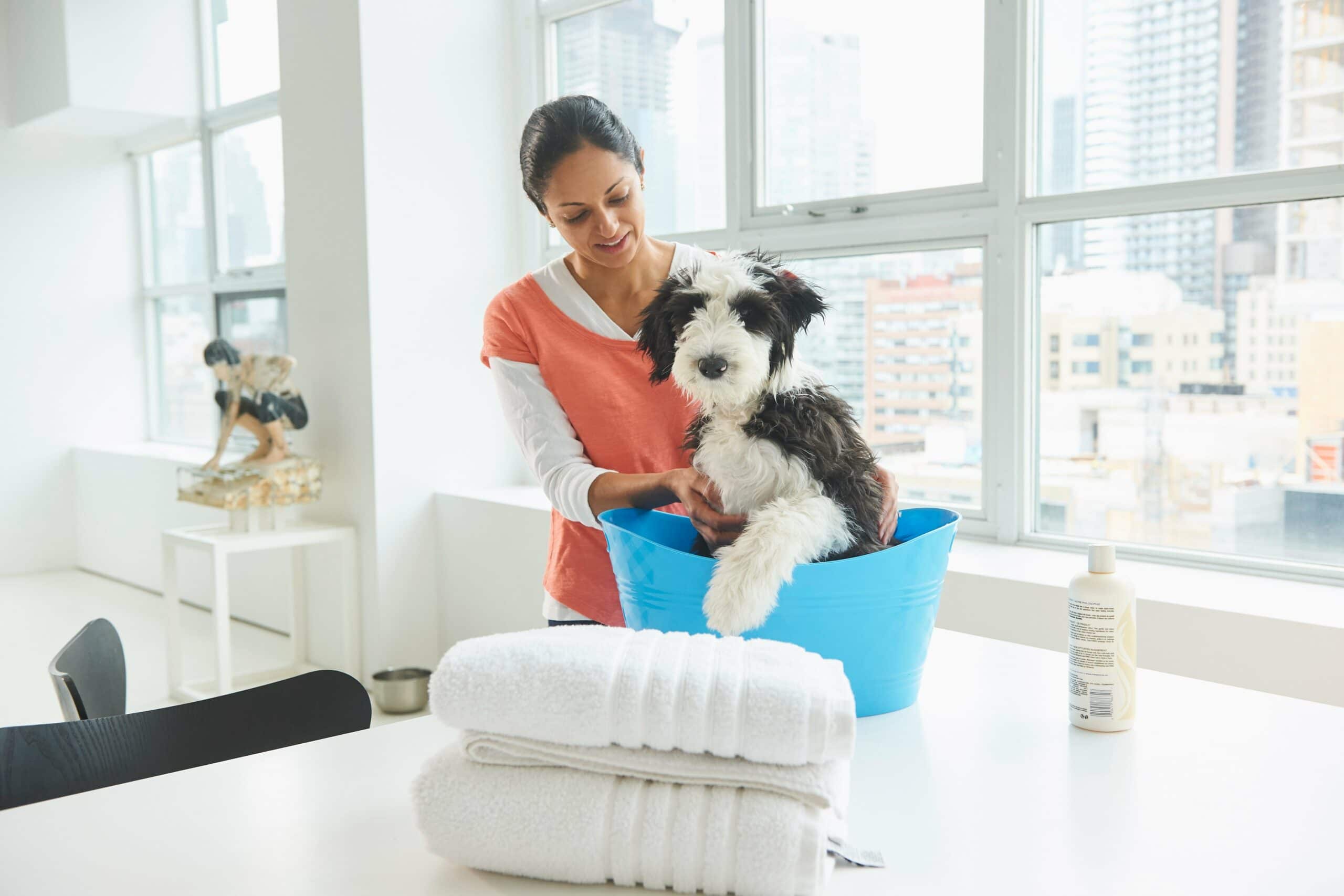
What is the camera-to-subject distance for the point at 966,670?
48.1 inches

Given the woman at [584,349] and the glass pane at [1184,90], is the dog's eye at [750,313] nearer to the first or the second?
the woman at [584,349]

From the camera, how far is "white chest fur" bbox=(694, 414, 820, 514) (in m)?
1.06

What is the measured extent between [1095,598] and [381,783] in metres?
0.68

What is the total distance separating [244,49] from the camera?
4711mm

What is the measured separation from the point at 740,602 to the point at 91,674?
35.0 inches

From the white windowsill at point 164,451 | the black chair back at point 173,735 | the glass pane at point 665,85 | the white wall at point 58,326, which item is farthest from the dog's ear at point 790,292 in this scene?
the white wall at point 58,326

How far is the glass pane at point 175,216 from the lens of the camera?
204 inches

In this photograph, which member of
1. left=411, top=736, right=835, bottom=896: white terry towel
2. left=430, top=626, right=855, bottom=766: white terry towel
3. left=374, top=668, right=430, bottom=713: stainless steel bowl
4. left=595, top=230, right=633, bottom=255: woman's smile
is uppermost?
left=595, top=230, right=633, bottom=255: woman's smile

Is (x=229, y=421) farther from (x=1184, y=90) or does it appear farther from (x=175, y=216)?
(x=1184, y=90)

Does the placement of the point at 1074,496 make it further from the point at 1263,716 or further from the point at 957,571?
the point at 1263,716

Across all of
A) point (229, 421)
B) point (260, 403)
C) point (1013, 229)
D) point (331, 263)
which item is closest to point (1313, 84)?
point (1013, 229)

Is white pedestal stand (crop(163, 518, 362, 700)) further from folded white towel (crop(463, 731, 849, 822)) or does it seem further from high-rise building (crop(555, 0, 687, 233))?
folded white towel (crop(463, 731, 849, 822))

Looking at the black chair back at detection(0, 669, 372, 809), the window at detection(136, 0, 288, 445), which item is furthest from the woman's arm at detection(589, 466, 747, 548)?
the window at detection(136, 0, 288, 445)

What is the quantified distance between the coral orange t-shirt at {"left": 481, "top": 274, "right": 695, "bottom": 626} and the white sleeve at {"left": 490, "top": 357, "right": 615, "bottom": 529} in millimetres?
14
